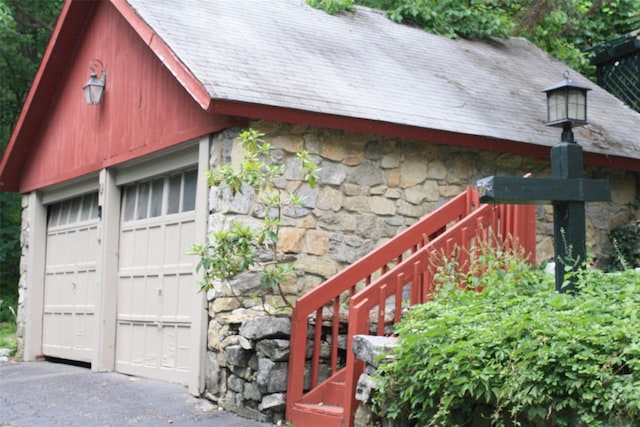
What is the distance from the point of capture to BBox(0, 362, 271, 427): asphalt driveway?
671cm

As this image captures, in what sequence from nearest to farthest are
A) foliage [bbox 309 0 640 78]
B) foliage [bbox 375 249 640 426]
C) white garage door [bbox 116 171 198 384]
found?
foliage [bbox 375 249 640 426] → white garage door [bbox 116 171 198 384] → foliage [bbox 309 0 640 78]

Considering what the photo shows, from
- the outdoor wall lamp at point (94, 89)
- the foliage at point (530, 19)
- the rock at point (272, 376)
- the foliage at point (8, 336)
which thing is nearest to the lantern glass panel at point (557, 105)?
the rock at point (272, 376)

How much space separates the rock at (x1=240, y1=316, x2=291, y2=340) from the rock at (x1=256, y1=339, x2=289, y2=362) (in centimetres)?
5

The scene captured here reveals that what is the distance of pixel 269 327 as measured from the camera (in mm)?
6402

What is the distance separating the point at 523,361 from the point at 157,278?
5411 millimetres

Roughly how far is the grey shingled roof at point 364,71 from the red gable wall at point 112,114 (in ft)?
1.76

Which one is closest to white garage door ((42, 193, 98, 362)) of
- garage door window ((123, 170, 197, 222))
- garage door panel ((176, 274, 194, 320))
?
garage door window ((123, 170, 197, 222))

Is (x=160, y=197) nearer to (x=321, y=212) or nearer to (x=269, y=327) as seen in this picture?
(x=321, y=212)

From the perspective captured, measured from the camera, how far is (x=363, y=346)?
537cm

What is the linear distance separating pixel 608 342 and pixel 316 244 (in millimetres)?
3854

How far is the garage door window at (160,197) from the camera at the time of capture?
858 cm

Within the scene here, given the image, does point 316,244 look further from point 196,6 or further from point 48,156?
point 48,156

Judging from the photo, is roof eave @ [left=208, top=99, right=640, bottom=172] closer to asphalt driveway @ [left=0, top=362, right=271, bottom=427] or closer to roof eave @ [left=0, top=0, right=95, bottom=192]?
asphalt driveway @ [left=0, top=362, right=271, bottom=427]

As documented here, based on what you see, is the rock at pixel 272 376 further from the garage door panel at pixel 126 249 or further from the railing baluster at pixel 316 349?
the garage door panel at pixel 126 249
